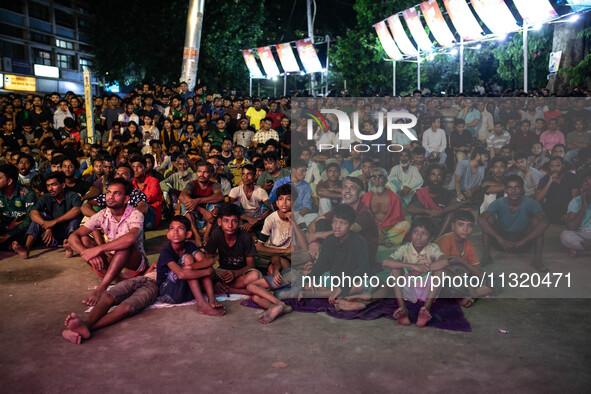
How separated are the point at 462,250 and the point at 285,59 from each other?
18.8m

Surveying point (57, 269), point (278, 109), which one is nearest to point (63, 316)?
point (57, 269)

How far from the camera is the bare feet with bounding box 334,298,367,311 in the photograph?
4758mm

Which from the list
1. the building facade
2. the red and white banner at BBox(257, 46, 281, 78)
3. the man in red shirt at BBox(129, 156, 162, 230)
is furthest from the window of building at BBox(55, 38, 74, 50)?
the man in red shirt at BBox(129, 156, 162, 230)

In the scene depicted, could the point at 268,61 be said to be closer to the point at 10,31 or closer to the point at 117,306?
the point at 117,306

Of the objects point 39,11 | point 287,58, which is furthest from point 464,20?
point 39,11

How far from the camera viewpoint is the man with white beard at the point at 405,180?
779 centimetres

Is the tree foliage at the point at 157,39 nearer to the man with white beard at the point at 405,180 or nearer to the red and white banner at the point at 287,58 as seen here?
the red and white banner at the point at 287,58

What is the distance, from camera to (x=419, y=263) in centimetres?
482

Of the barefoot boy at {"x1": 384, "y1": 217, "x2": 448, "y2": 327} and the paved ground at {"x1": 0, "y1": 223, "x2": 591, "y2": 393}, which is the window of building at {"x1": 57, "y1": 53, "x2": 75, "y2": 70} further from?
the barefoot boy at {"x1": 384, "y1": 217, "x2": 448, "y2": 327}

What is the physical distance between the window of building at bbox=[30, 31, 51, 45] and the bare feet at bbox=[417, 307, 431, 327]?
137 feet

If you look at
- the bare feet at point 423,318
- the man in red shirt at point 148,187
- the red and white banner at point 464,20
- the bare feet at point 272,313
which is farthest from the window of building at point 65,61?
the bare feet at point 423,318

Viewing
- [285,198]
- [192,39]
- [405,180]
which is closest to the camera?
[285,198]

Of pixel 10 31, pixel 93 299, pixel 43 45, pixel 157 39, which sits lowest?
pixel 93 299

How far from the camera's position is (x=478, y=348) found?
156 inches
